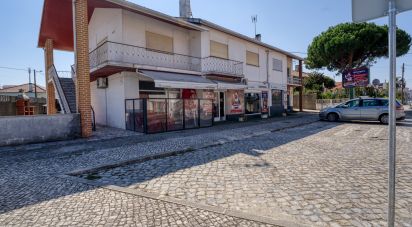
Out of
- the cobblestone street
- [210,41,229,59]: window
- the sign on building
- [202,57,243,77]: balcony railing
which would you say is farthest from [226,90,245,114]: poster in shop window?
the cobblestone street

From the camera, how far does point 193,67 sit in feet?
54.8

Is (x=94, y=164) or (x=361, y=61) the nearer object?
(x=94, y=164)

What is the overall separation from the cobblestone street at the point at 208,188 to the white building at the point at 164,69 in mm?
5343

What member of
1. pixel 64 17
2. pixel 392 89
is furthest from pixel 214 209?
pixel 64 17

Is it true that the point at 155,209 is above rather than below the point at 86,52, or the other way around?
below

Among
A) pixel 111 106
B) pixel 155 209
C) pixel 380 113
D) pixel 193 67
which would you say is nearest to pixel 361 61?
pixel 380 113

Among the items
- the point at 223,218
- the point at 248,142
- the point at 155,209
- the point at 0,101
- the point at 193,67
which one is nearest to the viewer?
the point at 223,218

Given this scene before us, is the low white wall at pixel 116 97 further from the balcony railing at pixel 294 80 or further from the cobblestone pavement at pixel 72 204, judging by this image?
the balcony railing at pixel 294 80

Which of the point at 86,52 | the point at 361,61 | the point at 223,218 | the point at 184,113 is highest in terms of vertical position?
the point at 361,61

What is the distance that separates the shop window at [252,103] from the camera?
21.1 meters

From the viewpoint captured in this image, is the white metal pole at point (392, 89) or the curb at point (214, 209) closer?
the white metal pole at point (392, 89)

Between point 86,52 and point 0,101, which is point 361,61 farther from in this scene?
point 0,101

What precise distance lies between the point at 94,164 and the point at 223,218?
419cm

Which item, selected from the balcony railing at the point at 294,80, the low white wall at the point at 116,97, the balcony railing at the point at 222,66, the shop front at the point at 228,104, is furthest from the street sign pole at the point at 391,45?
the balcony railing at the point at 294,80
